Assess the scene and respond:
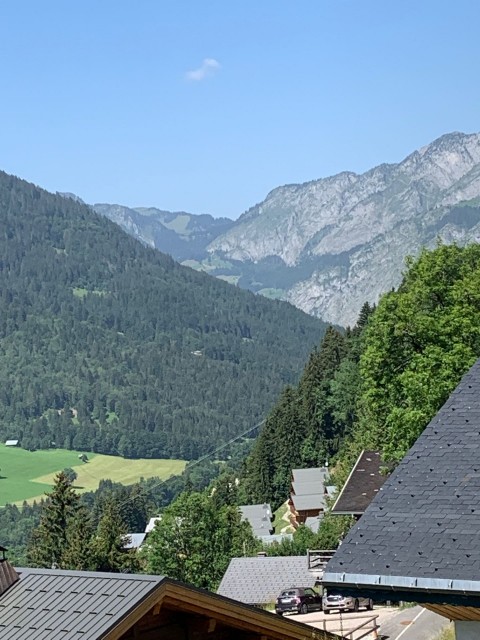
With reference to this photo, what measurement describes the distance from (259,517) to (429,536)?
9847cm

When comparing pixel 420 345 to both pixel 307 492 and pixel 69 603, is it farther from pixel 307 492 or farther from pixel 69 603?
pixel 307 492

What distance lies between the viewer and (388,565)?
7.37m

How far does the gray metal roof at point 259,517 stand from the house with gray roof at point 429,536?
91455 millimetres

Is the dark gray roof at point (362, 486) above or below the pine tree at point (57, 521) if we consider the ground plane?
above

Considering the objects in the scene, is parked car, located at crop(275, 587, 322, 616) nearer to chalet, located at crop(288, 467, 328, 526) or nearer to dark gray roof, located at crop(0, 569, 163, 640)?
dark gray roof, located at crop(0, 569, 163, 640)

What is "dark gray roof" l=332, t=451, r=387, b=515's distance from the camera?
1850 inches

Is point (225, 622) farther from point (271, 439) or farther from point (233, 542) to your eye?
point (271, 439)

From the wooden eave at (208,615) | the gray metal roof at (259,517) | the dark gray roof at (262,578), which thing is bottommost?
the gray metal roof at (259,517)

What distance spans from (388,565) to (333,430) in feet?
332

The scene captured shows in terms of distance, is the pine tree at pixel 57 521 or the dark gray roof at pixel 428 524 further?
the pine tree at pixel 57 521

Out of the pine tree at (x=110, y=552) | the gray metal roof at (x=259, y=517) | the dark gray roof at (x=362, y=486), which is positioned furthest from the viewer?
the gray metal roof at (x=259, y=517)

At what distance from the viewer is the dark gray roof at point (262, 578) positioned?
52625 millimetres

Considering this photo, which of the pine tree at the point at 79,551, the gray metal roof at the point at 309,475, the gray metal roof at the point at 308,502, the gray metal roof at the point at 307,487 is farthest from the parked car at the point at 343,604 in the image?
the gray metal roof at the point at 309,475

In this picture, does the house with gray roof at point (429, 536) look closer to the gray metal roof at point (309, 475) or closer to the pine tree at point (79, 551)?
the pine tree at point (79, 551)
